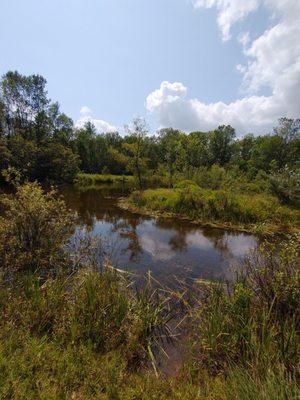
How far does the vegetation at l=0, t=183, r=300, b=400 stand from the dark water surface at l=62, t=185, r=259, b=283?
161 centimetres

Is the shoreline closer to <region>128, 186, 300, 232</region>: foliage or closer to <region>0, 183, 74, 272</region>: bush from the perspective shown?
<region>128, 186, 300, 232</region>: foliage

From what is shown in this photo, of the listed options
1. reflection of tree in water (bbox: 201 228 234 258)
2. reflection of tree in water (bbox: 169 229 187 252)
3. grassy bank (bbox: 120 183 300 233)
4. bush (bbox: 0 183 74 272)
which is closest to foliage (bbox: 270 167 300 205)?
grassy bank (bbox: 120 183 300 233)

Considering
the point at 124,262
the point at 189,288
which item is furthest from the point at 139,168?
the point at 189,288

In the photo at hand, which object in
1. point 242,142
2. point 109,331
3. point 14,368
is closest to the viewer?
point 14,368

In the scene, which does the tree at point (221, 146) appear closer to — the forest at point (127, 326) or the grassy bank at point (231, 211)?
the grassy bank at point (231, 211)

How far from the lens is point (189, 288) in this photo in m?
7.23

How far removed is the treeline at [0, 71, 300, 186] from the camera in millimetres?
31203

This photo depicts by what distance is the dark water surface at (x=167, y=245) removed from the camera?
8817 millimetres

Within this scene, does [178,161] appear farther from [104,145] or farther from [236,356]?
[104,145]

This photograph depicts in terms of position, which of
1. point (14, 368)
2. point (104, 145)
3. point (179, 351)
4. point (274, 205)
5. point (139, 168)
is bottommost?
point (179, 351)

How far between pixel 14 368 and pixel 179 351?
281 cm

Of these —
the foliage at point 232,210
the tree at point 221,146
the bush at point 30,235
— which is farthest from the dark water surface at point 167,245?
the tree at point 221,146

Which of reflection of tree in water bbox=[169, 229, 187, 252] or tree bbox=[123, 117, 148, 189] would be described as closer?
reflection of tree in water bbox=[169, 229, 187, 252]

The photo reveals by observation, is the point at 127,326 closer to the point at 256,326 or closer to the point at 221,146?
the point at 256,326
